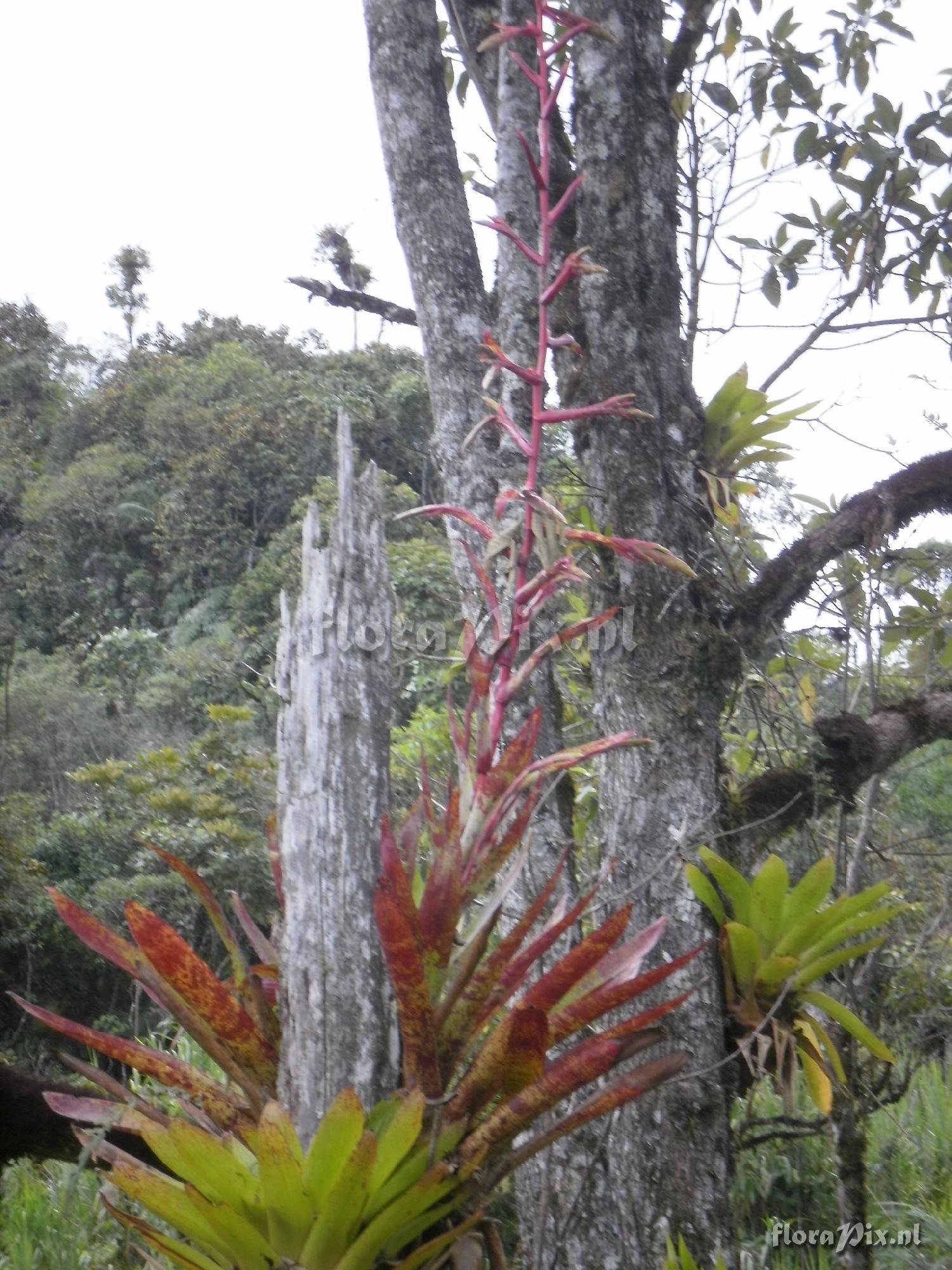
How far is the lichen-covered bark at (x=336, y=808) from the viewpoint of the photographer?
2.57 feet

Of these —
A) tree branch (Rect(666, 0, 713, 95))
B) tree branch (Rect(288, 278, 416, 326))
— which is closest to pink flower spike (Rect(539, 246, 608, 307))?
tree branch (Rect(666, 0, 713, 95))

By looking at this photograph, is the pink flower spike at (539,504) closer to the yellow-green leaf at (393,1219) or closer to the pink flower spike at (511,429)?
the pink flower spike at (511,429)

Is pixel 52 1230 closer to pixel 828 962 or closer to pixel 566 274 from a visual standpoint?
pixel 828 962

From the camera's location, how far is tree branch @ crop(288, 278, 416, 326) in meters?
2.48

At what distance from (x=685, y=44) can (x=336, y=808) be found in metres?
1.96

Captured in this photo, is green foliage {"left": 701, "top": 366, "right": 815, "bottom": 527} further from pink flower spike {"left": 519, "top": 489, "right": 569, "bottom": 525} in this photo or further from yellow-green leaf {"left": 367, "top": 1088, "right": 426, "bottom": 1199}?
yellow-green leaf {"left": 367, "top": 1088, "right": 426, "bottom": 1199}

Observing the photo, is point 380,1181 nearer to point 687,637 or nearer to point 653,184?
point 687,637

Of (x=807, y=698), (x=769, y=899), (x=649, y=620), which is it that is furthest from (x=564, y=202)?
(x=807, y=698)

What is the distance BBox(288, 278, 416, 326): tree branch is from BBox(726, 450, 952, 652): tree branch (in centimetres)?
110

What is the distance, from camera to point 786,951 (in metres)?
1.59

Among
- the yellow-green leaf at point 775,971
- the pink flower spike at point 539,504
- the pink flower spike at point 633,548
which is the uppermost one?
the pink flower spike at point 539,504

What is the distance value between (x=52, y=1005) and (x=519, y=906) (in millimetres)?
6765

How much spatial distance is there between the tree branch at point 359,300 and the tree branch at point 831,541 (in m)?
1.10

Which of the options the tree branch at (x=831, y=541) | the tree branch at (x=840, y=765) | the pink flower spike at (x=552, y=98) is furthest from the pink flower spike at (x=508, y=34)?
the tree branch at (x=840, y=765)
